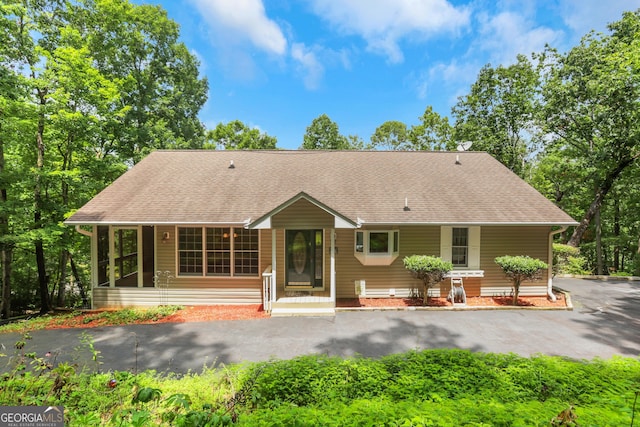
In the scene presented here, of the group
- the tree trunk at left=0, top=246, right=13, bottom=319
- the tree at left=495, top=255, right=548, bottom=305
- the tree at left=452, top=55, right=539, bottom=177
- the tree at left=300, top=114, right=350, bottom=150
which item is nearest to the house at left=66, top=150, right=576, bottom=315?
the tree at left=495, top=255, right=548, bottom=305

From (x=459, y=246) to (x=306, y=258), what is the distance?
5.42 m

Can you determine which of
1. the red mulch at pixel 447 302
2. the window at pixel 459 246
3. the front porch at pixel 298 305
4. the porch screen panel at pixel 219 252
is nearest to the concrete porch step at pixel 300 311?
the front porch at pixel 298 305

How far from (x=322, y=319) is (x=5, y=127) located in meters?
12.2

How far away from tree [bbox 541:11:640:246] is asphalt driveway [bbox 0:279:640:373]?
10312mm

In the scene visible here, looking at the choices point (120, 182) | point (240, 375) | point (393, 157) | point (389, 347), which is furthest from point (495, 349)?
point (120, 182)

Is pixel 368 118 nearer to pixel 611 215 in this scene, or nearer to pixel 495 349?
pixel 611 215

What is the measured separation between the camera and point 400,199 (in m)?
10.4

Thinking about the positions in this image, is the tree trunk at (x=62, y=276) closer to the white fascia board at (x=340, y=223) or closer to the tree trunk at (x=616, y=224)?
the white fascia board at (x=340, y=223)

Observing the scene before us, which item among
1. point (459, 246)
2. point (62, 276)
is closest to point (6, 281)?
point (62, 276)

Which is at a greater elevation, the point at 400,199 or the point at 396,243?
the point at 400,199

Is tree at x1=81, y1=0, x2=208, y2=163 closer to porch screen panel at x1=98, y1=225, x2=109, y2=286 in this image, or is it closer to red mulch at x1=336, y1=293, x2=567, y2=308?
porch screen panel at x1=98, y1=225, x2=109, y2=286

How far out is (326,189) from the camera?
11055 millimetres

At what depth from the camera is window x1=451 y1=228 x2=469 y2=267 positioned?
32.4 feet

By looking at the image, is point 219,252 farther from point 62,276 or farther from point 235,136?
point 235,136
